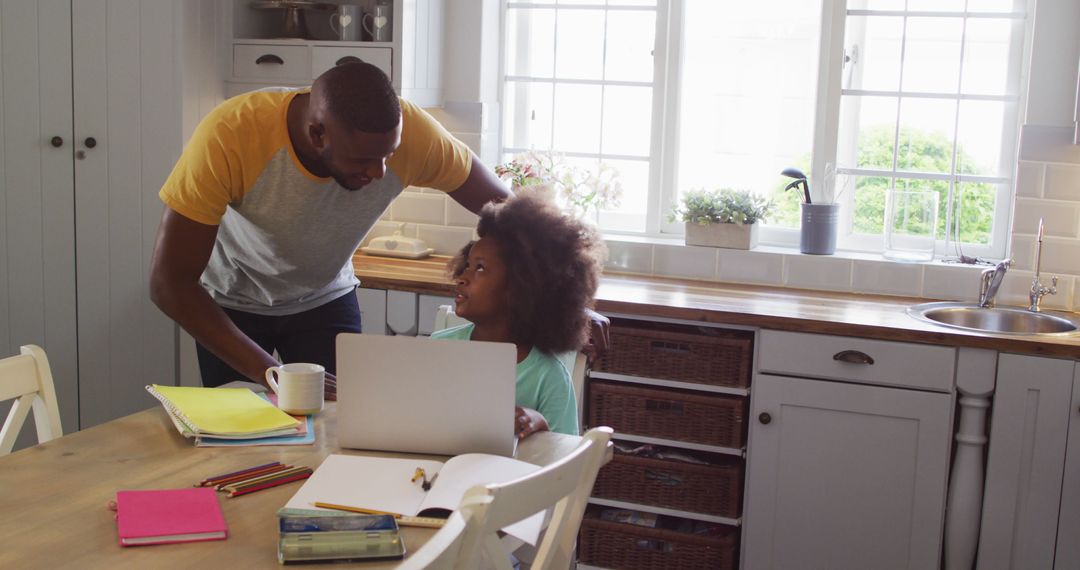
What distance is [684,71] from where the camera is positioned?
3.77 metres

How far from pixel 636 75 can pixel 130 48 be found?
5.47ft

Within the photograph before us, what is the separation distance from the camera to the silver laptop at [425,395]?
1692 millimetres

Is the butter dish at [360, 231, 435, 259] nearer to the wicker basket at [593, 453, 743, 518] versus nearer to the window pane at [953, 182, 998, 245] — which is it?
the wicker basket at [593, 453, 743, 518]

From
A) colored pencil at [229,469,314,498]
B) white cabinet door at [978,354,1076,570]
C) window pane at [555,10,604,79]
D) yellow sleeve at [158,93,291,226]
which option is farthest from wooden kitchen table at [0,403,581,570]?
window pane at [555,10,604,79]

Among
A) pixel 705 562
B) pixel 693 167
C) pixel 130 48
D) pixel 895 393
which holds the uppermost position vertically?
pixel 130 48

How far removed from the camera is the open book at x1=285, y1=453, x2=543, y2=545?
5.07 ft

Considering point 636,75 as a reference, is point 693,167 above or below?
below

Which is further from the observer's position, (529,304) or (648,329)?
(648,329)

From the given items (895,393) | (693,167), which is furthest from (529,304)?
(693,167)

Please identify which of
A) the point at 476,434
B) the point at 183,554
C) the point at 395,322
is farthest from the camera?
the point at 395,322

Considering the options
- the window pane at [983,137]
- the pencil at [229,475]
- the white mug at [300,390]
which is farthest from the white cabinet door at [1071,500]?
the pencil at [229,475]

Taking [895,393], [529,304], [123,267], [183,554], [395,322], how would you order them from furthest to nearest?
[123,267] → [395,322] → [895,393] → [529,304] → [183,554]

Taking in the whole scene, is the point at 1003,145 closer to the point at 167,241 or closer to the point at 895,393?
the point at 895,393

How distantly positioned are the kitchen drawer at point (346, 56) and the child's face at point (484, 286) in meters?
1.49
